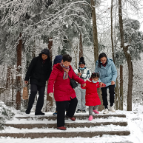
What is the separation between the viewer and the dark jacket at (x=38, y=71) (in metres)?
5.20

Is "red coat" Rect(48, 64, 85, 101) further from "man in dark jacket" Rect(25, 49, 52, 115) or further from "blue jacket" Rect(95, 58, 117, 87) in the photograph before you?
"blue jacket" Rect(95, 58, 117, 87)

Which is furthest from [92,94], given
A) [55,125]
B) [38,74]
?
[38,74]

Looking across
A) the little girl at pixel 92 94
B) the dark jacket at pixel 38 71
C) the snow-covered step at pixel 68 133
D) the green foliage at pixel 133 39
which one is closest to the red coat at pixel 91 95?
the little girl at pixel 92 94

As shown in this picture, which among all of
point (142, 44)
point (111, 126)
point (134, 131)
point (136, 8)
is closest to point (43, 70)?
point (111, 126)

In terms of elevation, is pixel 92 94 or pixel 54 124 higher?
pixel 92 94

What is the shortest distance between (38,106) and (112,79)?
2.26 metres

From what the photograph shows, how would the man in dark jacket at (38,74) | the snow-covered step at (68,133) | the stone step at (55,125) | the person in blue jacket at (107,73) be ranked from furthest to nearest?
the person in blue jacket at (107,73), the man in dark jacket at (38,74), the stone step at (55,125), the snow-covered step at (68,133)

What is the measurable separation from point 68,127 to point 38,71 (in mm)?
1774

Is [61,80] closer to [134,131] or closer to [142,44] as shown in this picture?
[134,131]

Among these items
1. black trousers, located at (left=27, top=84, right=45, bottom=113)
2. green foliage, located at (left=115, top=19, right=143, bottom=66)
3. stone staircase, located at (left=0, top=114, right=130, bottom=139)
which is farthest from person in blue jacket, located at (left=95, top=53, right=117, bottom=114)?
green foliage, located at (left=115, top=19, right=143, bottom=66)

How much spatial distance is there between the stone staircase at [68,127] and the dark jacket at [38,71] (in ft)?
3.26

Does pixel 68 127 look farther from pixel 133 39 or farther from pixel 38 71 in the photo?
pixel 133 39

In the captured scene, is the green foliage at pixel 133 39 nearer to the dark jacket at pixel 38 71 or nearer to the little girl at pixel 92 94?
the little girl at pixel 92 94

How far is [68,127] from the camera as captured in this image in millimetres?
4477
